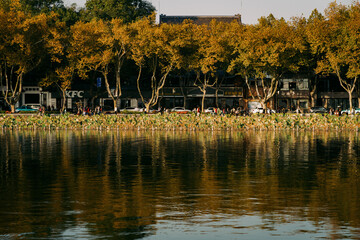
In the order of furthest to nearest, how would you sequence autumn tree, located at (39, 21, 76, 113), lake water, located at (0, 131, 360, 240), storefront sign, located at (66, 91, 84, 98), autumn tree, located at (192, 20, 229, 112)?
storefront sign, located at (66, 91, 84, 98) < autumn tree, located at (192, 20, 229, 112) < autumn tree, located at (39, 21, 76, 113) < lake water, located at (0, 131, 360, 240)

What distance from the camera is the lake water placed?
13.0 metres

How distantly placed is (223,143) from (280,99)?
62.3 meters

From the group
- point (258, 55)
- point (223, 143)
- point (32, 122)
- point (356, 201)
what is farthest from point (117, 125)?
point (356, 201)

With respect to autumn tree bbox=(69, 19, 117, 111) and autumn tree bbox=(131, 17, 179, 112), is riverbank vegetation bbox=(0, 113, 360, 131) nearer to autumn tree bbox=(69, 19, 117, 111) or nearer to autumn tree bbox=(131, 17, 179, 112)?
autumn tree bbox=(69, 19, 117, 111)

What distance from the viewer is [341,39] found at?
74.1m

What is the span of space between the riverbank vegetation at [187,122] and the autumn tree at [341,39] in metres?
22.1

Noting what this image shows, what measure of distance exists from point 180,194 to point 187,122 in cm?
3674

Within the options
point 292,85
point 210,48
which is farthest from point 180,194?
point 292,85

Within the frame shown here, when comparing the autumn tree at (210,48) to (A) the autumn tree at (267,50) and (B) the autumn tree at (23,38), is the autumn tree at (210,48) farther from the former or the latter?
(B) the autumn tree at (23,38)

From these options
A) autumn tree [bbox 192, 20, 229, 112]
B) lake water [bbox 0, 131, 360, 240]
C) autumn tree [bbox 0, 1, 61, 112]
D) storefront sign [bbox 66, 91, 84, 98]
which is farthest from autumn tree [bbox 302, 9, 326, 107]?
lake water [bbox 0, 131, 360, 240]

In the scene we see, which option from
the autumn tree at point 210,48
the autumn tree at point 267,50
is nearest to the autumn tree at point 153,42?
the autumn tree at point 210,48

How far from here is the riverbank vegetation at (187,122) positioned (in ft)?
175

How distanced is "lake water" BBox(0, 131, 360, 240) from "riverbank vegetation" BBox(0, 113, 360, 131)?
20.8 m

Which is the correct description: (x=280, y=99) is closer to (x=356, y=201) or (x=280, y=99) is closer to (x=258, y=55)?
(x=258, y=55)
